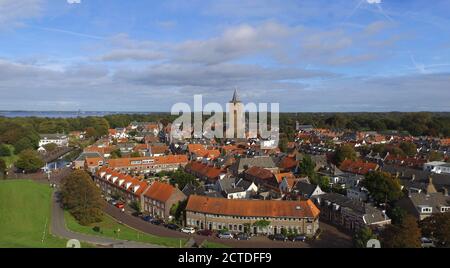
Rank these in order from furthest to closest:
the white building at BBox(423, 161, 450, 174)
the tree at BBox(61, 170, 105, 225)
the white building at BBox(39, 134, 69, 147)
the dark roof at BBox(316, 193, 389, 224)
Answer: the white building at BBox(39, 134, 69, 147)
the white building at BBox(423, 161, 450, 174)
the tree at BBox(61, 170, 105, 225)
the dark roof at BBox(316, 193, 389, 224)

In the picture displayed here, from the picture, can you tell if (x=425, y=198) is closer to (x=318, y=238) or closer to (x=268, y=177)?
(x=318, y=238)

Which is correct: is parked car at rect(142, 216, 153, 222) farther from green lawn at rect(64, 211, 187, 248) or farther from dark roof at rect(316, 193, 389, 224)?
dark roof at rect(316, 193, 389, 224)

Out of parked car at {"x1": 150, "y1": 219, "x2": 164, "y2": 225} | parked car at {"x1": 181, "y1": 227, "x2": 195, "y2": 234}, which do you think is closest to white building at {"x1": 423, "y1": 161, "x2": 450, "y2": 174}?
parked car at {"x1": 181, "y1": 227, "x2": 195, "y2": 234}

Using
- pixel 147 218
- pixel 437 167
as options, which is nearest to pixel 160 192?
pixel 147 218

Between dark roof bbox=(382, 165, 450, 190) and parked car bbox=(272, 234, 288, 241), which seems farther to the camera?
dark roof bbox=(382, 165, 450, 190)
